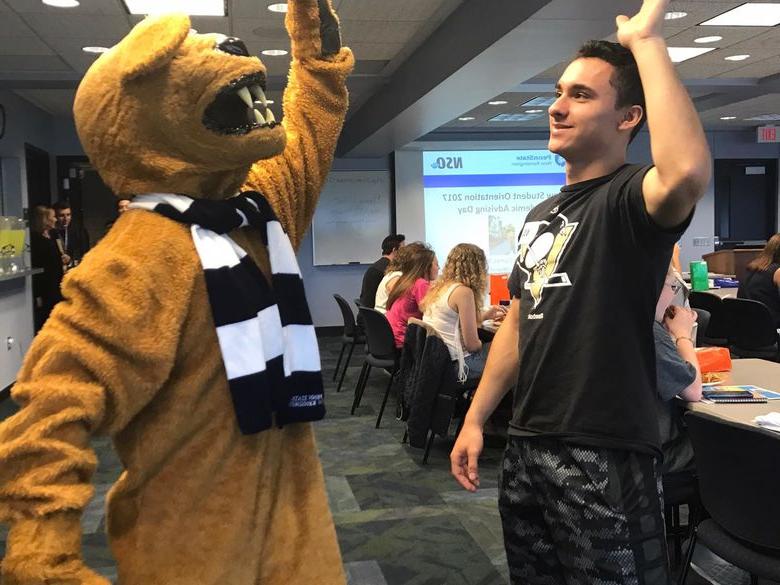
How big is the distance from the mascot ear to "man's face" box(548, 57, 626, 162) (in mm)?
708

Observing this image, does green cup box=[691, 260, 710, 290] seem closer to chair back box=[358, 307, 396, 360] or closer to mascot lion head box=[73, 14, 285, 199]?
chair back box=[358, 307, 396, 360]

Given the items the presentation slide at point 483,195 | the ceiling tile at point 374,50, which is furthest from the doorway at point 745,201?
the ceiling tile at point 374,50

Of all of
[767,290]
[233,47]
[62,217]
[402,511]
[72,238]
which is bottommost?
[402,511]

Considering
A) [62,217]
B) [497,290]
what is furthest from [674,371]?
[62,217]

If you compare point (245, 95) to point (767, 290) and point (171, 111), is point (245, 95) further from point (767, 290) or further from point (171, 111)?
point (767, 290)

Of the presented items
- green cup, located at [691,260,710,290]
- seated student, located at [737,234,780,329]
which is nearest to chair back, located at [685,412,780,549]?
seated student, located at [737,234,780,329]

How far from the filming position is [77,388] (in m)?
0.93

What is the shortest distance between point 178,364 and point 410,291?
400 cm

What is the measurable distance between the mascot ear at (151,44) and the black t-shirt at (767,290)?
5053 millimetres

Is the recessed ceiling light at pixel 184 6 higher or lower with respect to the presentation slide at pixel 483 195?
higher

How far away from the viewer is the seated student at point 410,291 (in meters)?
5.00

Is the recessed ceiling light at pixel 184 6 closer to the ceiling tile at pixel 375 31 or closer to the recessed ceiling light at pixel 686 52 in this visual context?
the ceiling tile at pixel 375 31

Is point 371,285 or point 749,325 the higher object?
point 371,285

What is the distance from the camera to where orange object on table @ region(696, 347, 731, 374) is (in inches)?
108
